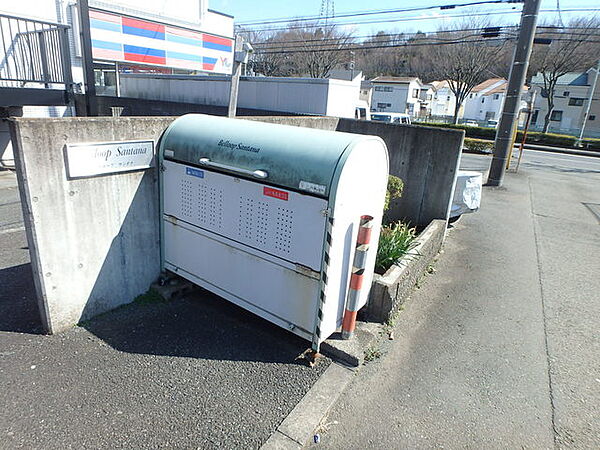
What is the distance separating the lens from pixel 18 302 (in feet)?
13.3

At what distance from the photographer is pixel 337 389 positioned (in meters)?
3.14

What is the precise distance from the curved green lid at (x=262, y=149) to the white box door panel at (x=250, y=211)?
0.34ft

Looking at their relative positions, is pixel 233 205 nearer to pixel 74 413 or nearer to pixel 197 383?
pixel 197 383

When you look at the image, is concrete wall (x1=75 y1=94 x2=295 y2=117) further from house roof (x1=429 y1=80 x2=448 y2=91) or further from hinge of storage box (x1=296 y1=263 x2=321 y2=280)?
house roof (x1=429 y1=80 x2=448 y2=91)

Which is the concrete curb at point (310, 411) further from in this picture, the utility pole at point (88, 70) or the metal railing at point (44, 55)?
the metal railing at point (44, 55)

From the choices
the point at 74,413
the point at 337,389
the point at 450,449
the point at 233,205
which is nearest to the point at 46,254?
the point at 74,413

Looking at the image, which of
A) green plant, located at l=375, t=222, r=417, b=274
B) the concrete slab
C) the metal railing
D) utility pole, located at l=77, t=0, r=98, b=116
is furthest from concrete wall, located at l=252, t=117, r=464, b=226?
the metal railing

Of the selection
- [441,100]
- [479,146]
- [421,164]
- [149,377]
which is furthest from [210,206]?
[441,100]

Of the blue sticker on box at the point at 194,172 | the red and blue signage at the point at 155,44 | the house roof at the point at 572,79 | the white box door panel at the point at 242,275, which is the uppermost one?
the house roof at the point at 572,79

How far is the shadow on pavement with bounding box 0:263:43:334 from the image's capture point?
3645 mm

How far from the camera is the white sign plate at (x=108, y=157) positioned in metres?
3.39

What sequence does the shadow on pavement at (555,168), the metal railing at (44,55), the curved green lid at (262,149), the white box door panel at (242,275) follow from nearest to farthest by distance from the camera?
the curved green lid at (262,149) → the white box door panel at (242,275) → the metal railing at (44,55) → the shadow on pavement at (555,168)

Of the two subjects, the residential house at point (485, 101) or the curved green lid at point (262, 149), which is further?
the residential house at point (485, 101)

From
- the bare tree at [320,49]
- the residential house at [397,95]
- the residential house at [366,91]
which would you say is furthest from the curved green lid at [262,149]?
the residential house at [397,95]
